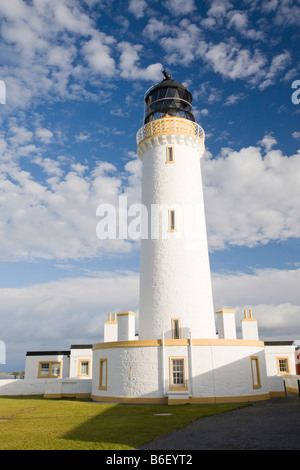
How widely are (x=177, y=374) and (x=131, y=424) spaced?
7342mm

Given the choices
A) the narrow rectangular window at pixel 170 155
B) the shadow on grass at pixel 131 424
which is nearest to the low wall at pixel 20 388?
the shadow on grass at pixel 131 424

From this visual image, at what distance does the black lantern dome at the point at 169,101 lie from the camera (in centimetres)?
2622

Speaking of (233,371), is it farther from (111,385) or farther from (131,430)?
(131,430)

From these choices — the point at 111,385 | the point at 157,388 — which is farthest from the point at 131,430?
the point at 111,385

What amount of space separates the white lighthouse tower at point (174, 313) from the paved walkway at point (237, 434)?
5.62m

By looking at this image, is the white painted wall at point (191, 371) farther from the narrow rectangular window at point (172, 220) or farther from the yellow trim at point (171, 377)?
the narrow rectangular window at point (172, 220)

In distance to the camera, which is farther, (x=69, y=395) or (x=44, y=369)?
(x=44, y=369)

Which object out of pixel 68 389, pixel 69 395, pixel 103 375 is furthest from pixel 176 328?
pixel 69 395

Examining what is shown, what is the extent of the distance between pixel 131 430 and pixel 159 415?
3.49 metres

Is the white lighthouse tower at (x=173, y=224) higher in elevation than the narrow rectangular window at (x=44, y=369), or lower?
higher

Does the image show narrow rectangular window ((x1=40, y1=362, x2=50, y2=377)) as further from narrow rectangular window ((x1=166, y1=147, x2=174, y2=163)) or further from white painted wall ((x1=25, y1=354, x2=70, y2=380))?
narrow rectangular window ((x1=166, y1=147, x2=174, y2=163))

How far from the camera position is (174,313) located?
2198 centimetres

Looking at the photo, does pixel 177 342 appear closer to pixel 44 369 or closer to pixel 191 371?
pixel 191 371

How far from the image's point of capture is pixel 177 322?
21.8m
